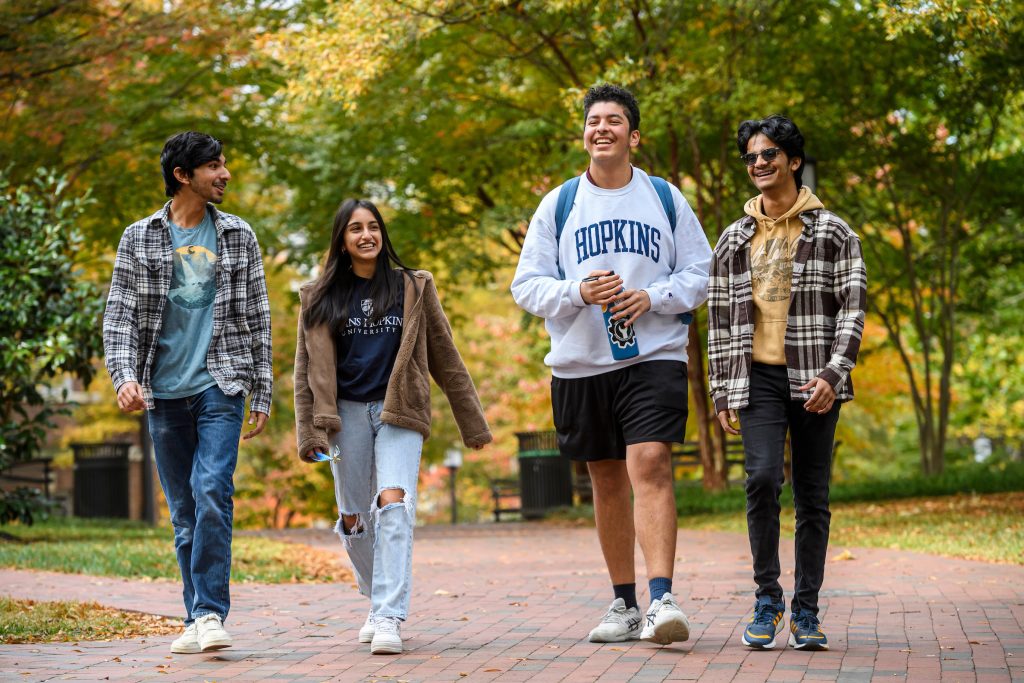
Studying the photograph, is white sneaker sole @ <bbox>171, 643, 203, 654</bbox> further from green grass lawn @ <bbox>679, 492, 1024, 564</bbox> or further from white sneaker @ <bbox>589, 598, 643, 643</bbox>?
green grass lawn @ <bbox>679, 492, 1024, 564</bbox>

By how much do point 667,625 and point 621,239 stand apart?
1596mm

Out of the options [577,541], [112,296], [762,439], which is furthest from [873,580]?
[577,541]

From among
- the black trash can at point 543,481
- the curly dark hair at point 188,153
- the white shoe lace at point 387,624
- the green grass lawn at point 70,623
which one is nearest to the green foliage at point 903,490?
the black trash can at point 543,481

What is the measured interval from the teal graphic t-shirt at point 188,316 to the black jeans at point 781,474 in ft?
7.26

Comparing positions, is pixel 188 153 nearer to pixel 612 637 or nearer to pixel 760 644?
pixel 612 637

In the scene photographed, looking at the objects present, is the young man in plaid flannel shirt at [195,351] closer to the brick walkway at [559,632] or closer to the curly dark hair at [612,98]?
the brick walkway at [559,632]

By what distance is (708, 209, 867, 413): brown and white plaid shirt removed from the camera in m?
5.07

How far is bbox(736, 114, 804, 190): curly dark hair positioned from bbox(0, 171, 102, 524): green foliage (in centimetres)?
820

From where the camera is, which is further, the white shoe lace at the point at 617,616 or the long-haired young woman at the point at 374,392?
the white shoe lace at the point at 617,616

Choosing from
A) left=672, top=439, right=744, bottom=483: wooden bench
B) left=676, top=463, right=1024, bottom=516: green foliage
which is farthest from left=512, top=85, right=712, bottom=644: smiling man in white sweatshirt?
left=672, top=439, right=744, bottom=483: wooden bench

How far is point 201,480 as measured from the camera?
5305 millimetres

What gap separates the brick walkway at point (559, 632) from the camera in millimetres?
4797

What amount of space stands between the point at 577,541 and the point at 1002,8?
22.9ft

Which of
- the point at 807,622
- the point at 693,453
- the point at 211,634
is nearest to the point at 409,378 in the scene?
the point at 211,634
